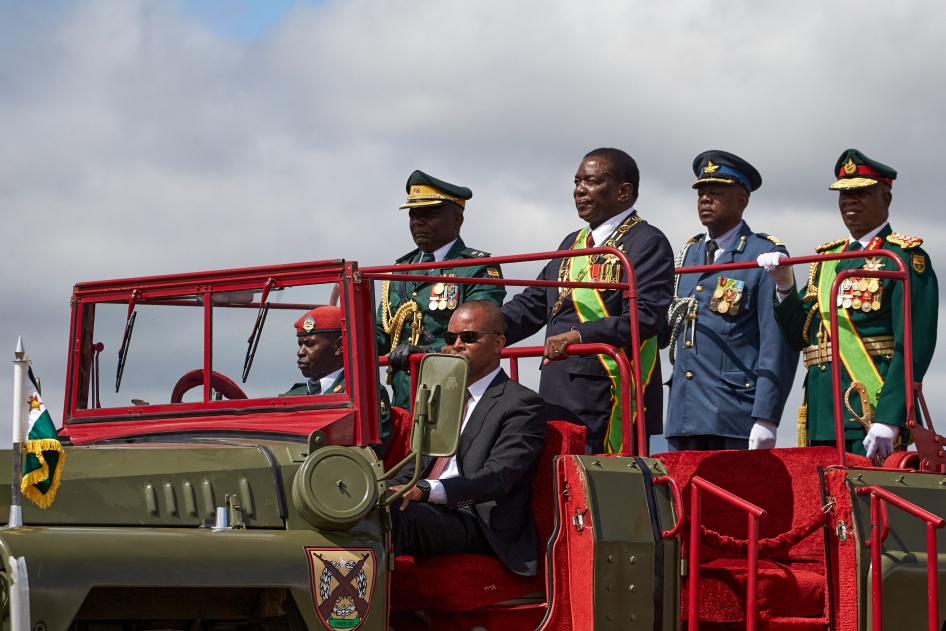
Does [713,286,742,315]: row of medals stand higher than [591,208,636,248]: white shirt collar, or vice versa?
[591,208,636,248]: white shirt collar

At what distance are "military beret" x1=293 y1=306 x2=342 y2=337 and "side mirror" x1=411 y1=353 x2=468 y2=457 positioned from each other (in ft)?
2.47

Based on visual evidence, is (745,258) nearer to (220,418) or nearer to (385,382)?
(385,382)

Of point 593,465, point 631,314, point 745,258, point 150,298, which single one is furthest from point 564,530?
point 745,258

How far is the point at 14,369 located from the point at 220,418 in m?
1.17

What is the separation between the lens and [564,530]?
18.9 ft

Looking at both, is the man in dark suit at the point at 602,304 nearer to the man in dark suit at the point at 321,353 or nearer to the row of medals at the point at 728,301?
the row of medals at the point at 728,301

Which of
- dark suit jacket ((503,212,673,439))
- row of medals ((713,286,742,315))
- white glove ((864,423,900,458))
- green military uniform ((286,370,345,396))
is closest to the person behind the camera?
green military uniform ((286,370,345,396))

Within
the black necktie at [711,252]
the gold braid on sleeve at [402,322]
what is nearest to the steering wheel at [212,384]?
the gold braid on sleeve at [402,322]

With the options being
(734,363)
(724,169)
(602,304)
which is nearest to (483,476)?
(602,304)

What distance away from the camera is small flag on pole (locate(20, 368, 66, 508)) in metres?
4.70

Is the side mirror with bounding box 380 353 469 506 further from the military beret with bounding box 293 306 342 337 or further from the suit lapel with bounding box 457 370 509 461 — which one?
the suit lapel with bounding box 457 370 509 461

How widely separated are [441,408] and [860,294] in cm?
312

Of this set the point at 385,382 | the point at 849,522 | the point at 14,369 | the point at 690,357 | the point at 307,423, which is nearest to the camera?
the point at 14,369

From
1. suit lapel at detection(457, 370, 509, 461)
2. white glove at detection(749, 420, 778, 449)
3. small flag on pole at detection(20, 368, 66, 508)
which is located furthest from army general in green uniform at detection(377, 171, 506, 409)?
small flag on pole at detection(20, 368, 66, 508)
